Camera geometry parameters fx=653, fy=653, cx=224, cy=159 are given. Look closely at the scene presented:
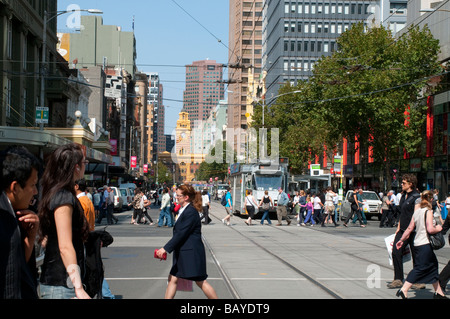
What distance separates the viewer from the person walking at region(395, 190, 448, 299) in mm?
9297

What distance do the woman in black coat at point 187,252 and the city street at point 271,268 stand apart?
2200mm

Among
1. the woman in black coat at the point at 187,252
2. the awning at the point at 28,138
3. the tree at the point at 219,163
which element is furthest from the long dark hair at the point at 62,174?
the tree at the point at 219,163

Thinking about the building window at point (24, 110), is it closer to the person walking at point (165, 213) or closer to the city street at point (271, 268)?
the person walking at point (165, 213)

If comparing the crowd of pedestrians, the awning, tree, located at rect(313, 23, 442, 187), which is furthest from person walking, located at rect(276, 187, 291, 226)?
the crowd of pedestrians

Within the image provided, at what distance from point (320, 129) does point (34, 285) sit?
197 feet

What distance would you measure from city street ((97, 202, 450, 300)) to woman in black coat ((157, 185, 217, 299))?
7.22ft

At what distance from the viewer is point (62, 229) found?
4.63m

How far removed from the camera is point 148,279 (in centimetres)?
1169

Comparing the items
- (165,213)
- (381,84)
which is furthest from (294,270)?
(381,84)

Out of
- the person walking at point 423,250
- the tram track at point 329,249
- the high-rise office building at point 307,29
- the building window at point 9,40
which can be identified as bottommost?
the tram track at point 329,249

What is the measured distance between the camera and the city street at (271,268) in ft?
33.7

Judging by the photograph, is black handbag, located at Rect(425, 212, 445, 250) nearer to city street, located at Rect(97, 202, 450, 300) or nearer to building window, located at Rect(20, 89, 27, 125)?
city street, located at Rect(97, 202, 450, 300)

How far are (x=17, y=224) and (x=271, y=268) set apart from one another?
410 inches
